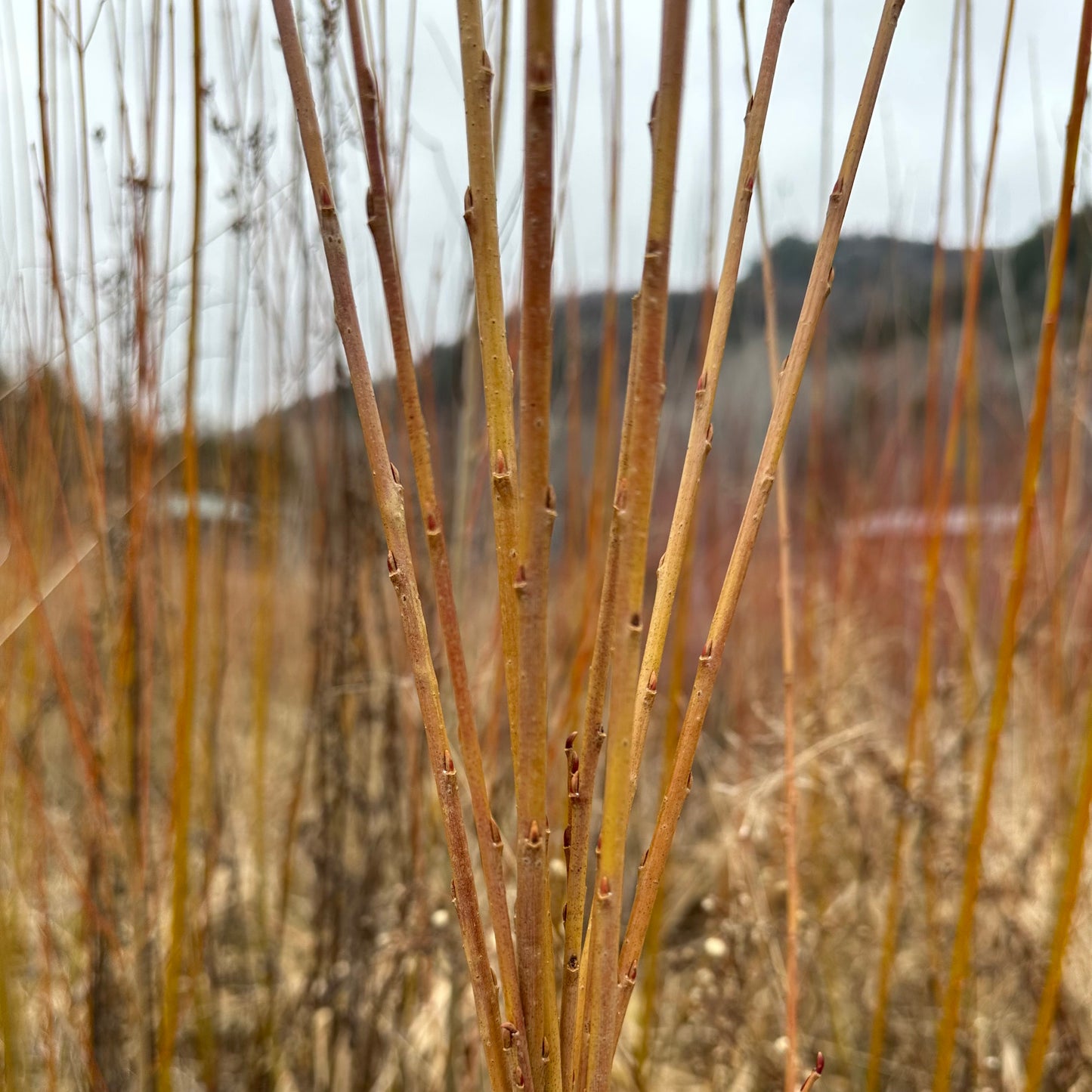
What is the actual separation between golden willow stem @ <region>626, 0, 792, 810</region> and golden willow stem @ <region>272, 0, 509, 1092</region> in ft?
0.19

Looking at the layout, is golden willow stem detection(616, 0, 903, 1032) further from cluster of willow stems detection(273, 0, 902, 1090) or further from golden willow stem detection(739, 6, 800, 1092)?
golden willow stem detection(739, 6, 800, 1092)

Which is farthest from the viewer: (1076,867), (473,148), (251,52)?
(251,52)

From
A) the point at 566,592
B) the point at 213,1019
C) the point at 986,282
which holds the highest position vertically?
the point at 986,282

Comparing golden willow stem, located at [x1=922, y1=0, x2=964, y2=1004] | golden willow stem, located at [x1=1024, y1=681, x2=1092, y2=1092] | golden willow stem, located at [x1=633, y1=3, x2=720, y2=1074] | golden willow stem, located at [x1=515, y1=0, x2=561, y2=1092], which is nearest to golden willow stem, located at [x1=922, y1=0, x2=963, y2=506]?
golden willow stem, located at [x1=922, y1=0, x2=964, y2=1004]

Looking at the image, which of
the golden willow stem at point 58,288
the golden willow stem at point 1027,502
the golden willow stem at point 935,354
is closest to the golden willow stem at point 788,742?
the golden willow stem at point 1027,502

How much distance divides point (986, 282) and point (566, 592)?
2.74 m

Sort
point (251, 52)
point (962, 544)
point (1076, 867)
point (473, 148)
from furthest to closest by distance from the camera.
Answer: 1. point (962, 544)
2. point (251, 52)
3. point (1076, 867)
4. point (473, 148)

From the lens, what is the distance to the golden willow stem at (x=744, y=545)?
11.2 inches

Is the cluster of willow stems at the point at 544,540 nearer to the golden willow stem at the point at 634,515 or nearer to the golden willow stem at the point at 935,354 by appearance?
the golden willow stem at the point at 634,515

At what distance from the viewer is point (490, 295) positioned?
0.27 meters

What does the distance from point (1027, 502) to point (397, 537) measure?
0.38 metres

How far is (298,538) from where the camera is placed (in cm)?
167

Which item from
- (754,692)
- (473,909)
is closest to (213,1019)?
(473,909)

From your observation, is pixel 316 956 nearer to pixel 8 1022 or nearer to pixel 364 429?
pixel 8 1022
